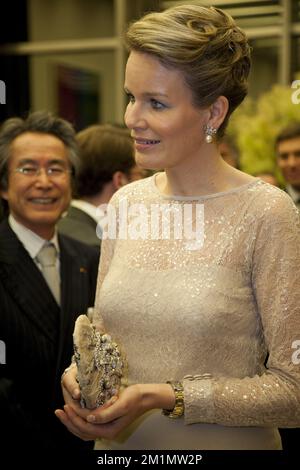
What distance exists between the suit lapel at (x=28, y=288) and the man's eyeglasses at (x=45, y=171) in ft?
0.73

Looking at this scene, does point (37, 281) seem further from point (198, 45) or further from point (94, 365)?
point (198, 45)

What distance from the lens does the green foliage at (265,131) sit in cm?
312

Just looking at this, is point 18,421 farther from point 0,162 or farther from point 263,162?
point 263,162

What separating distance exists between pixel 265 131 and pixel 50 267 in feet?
5.26

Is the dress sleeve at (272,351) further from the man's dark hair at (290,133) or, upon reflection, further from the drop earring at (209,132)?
the man's dark hair at (290,133)

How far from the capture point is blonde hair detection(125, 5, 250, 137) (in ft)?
4.50

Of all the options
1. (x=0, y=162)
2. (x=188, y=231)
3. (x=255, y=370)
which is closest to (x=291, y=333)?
(x=255, y=370)

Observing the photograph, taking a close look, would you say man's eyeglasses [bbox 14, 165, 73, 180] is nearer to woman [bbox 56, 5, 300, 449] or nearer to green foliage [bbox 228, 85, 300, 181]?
woman [bbox 56, 5, 300, 449]

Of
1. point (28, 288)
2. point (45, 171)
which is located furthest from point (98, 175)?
point (28, 288)

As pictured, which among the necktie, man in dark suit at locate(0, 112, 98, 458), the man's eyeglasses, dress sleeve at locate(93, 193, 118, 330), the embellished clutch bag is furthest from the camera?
the man's eyeglasses

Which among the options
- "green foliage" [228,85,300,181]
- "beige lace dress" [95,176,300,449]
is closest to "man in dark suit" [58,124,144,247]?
"green foliage" [228,85,300,181]

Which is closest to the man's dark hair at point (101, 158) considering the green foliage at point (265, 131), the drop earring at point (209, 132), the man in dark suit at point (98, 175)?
the man in dark suit at point (98, 175)

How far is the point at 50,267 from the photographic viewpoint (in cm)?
200

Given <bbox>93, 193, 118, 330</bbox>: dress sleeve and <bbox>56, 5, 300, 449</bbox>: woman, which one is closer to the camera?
<bbox>56, 5, 300, 449</bbox>: woman
